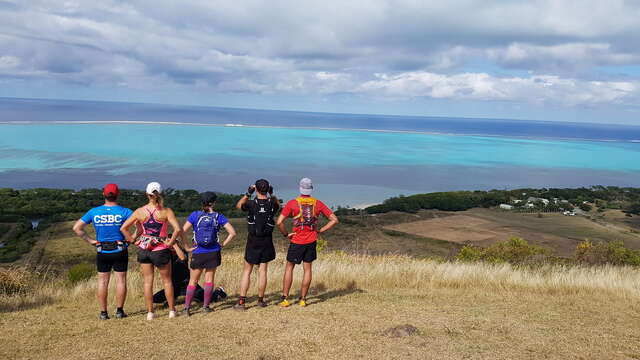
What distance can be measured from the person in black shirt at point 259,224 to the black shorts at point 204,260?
61 centimetres

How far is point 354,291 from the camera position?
973 centimetres

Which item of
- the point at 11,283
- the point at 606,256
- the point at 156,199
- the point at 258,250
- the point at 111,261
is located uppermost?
the point at 156,199

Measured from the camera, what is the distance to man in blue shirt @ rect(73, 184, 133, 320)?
7145 millimetres

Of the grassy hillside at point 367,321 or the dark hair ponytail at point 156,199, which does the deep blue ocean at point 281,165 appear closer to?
the grassy hillside at point 367,321

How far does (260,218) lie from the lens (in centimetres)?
788

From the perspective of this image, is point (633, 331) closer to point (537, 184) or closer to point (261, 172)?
point (261, 172)

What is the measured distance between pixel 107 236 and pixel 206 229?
147 cm

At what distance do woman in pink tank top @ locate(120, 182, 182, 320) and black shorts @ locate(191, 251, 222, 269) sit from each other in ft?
1.38

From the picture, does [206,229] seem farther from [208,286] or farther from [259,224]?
[208,286]

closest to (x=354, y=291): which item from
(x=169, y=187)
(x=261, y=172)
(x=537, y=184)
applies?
(x=169, y=187)

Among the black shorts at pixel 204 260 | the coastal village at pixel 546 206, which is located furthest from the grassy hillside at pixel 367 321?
the coastal village at pixel 546 206

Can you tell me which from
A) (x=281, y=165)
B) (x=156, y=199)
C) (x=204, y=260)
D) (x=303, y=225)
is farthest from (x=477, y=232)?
(x=281, y=165)

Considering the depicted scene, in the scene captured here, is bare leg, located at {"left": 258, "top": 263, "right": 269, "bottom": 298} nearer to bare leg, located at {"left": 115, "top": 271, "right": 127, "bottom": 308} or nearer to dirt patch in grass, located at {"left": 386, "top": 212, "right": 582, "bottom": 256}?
bare leg, located at {"left": 115, "top": 271, "right": 127, "bottom": 308}

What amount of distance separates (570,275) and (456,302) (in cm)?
419
